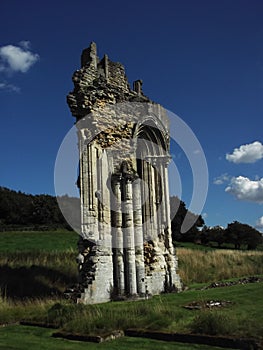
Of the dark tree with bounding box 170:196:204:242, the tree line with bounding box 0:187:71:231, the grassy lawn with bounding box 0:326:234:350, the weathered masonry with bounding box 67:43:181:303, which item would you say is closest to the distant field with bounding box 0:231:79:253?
the weathered masonry with bounding box 67:43:181:303

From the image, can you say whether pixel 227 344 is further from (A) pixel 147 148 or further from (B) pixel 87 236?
(A) pixel 147 148

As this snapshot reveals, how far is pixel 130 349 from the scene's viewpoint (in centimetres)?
598

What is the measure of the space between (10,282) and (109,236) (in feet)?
13.3

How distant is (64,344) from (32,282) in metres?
8.13

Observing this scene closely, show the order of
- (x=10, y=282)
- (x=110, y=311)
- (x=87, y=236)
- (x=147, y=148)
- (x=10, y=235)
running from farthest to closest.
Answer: (x=10, y=235), (x=147, y=148), (x=10, y=282), (x=87, y=236), (x=110, y=311)

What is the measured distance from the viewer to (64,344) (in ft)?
21.3

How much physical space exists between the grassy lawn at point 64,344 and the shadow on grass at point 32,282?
4.69m

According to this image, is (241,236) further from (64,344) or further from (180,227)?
(64,344)

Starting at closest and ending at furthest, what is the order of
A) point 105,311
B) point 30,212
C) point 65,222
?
1. point 105,311
2. point 65,222
3. point 30,212

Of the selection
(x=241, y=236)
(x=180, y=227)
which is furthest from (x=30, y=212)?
(x=241, y=236)

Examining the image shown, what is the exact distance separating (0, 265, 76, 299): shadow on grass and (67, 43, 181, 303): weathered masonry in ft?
5.51

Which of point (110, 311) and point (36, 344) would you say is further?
point (110, 311)

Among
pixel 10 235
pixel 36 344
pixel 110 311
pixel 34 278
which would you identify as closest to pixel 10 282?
pixel 34 278

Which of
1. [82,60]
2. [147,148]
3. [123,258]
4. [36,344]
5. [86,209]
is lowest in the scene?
[36,344]
